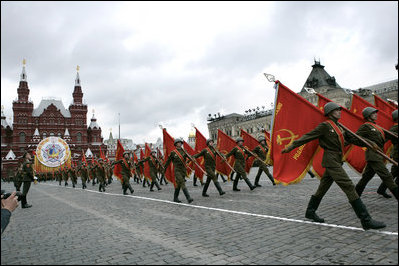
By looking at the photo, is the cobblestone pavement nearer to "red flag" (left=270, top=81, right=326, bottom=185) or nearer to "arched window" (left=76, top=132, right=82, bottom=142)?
"red flag" (left=270, top=81, right=326, bottom=185)

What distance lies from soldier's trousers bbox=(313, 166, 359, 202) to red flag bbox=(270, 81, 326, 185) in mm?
868

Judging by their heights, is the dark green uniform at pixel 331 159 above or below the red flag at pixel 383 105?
below

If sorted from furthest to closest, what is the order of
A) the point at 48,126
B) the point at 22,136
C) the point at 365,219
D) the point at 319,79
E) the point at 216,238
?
the point at 48,126
the point at 22,136
the point at 319,79
the point at 216,238
the point at 365,219

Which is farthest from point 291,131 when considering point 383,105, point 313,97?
point 313,97

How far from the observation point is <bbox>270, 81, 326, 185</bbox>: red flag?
6125mm

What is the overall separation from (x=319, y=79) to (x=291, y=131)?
2822 inches

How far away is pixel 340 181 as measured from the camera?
468cm

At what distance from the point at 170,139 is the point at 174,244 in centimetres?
804

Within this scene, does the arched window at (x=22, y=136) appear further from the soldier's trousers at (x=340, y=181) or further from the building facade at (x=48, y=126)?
the soldier's trousers at (x=340, y=181)

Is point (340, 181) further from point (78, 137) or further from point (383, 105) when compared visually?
point (78, 137)

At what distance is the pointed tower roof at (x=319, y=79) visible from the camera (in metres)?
70.0

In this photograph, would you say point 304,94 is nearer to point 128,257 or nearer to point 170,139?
point 170,139

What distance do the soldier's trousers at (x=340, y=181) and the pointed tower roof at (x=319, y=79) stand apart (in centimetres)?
6866

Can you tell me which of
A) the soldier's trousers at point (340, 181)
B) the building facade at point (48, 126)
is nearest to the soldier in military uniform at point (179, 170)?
the soldier's trousers at point (340, 181)
